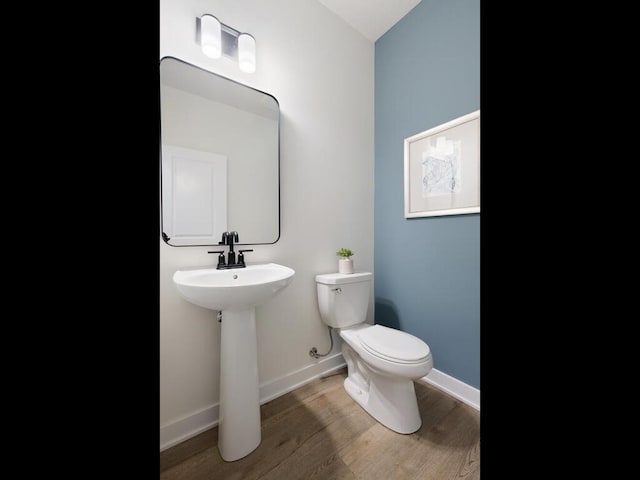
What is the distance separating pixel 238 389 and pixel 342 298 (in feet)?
2.45

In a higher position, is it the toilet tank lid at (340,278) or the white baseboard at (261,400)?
the toilet tank lid at (340,278)

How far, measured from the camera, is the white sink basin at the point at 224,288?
0.95 metres

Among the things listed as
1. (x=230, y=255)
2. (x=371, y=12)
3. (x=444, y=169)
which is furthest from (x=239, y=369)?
(x=371, y=12)

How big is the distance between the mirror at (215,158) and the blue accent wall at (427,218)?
33.7 inches

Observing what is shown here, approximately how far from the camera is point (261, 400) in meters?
1.40

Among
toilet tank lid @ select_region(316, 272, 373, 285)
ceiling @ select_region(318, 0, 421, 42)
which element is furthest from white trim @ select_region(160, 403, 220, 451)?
ceiling @ select_region(318, 0, 421, 42)

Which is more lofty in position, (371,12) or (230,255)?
(371,12)

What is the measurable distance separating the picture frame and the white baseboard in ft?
3.83

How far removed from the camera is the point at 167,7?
1137mm

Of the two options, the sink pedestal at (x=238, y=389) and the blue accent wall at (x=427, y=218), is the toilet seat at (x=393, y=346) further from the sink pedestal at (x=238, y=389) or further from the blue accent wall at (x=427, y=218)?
the sink pedestal at (x=238, y=389)

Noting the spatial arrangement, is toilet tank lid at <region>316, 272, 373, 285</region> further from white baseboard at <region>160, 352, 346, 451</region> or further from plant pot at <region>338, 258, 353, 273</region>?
white baseboard at <region>160, 352, 346, 451</region>

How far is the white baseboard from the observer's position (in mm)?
1141

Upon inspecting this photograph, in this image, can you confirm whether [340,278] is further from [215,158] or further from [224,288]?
[215,158]

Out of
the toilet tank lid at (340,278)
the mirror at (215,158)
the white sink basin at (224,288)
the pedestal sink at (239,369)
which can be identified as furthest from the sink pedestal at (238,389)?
the toilet tank lid at (340,278)
